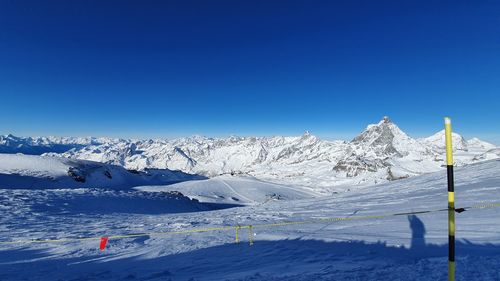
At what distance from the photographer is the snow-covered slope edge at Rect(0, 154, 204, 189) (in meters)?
72.8

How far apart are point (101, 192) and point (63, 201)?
907 centimetres

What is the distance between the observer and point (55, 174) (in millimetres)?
81625

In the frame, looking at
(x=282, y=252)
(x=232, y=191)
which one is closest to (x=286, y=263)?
(x=282, y=252)

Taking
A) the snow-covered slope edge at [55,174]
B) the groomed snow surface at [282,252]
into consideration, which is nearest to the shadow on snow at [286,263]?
the groomed snow surface at [282,252]

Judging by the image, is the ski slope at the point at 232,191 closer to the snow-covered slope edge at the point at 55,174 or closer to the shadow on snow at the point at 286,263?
the snow-covered slope edge at the point at 55,174

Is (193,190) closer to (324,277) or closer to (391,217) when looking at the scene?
(391,217)

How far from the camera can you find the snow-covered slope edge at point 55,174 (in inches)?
2864

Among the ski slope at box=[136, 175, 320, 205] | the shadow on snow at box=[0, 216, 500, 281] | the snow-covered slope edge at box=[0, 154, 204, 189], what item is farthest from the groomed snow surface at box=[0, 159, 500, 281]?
the ski slope at box=[136, 175, 320, 205]

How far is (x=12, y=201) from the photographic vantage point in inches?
1260

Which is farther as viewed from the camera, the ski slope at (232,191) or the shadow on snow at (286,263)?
the ski slope at (232,191)

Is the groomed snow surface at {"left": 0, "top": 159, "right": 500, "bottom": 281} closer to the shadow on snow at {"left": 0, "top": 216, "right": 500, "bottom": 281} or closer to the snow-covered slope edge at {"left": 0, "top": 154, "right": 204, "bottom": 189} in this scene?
the shadow on snow at {"left": 0, "top": 216, "right": 500, "bottom": 281}

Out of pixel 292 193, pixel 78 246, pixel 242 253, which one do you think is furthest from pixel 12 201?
pixel 292 193

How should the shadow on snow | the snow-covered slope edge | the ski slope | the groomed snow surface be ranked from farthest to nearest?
the ski slope
the snow-covered slope edge
the groomed snow surface
the shadow on snow

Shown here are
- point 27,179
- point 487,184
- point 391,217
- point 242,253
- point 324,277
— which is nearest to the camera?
point 324,277
